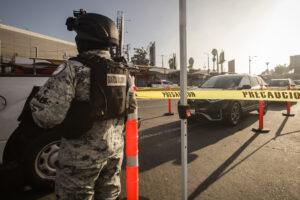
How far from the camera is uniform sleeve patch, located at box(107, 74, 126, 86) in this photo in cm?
129

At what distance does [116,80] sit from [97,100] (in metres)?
0.21

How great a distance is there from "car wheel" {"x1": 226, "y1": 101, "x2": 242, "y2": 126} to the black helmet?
198 inches

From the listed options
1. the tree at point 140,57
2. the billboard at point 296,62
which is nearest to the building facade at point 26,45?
the tree at point 140,57

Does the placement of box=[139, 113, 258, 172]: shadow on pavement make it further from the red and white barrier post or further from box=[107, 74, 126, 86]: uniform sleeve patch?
box=[107, 74, 126, 86]: uniform sleeve patch

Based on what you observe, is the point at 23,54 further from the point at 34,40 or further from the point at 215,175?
the point at 215,175

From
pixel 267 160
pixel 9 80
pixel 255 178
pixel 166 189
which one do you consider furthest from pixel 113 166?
pixel 267 160

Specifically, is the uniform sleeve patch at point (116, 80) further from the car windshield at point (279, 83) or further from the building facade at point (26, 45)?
the building facade at point (26, 45)

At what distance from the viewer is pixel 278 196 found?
2316 millimetres

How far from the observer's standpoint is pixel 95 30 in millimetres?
1330

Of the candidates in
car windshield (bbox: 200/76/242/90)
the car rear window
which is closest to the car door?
car windshield (bbox: 200/76/242/90)

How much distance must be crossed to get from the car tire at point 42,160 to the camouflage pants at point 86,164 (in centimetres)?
127

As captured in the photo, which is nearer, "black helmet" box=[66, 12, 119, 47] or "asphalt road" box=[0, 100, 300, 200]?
"black helmet" box=[66, 12, 119, 47]

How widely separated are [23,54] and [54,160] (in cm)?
4229

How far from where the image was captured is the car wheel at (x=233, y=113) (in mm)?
5639
